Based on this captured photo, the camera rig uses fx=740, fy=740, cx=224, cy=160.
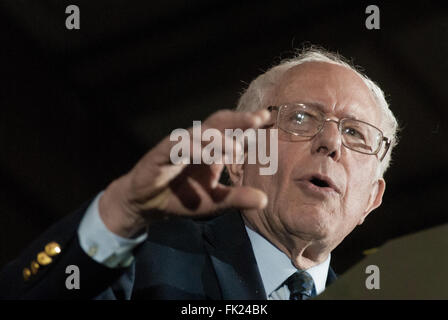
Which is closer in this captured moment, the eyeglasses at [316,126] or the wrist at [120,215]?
the wrist at [120,215]

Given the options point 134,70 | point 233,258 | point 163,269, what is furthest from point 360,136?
point 134,70

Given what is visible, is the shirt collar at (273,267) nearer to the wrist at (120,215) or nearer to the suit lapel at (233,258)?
the suit lapel at (233,258)

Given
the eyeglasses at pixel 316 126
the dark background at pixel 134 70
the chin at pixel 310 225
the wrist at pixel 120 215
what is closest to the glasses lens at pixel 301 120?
the eyeglasses at pixel 316 126

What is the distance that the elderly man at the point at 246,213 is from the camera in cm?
100

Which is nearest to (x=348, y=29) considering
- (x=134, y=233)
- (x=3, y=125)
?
(x=3, y=125)

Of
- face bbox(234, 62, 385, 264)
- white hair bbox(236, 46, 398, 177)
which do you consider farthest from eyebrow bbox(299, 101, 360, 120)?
white hair bbox(236, 46, 398, 177)

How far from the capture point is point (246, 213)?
167 cm

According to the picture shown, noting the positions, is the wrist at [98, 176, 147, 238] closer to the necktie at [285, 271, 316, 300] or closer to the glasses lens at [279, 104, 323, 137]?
the necktie at [285, 271, 316, 300]

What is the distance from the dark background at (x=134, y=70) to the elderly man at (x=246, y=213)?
268mm

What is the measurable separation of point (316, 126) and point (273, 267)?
36 centimetres

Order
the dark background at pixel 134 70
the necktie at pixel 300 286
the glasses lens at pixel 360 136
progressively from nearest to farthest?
the necktie at pixel 300 286
the glasses lens at pixel 360 136
the dark background at pixel 134 70

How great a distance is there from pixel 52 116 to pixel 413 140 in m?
1.31

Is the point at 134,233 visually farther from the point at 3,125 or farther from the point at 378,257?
the point at 3,125

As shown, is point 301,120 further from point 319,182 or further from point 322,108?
point 319,182
